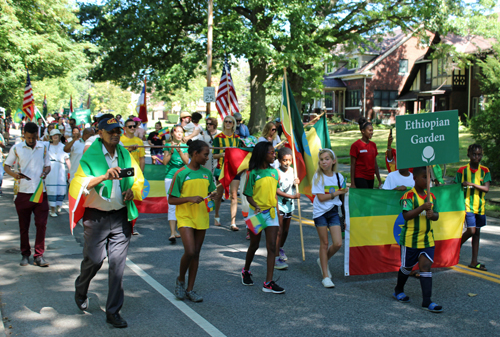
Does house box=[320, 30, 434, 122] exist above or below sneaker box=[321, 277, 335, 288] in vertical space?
above

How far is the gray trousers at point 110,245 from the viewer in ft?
15.8

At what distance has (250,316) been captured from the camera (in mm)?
5172

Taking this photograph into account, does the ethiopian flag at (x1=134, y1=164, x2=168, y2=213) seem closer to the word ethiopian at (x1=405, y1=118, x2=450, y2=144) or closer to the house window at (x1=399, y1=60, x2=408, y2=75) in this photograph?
the word ethiopian at (x1=405, y1=118, x2=450, y2=144)

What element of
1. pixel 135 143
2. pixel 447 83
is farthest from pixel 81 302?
pixel 447 83

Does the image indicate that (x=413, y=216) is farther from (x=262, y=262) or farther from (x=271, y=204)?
(x=262, y=262)

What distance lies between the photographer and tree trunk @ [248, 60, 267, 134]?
29.7m

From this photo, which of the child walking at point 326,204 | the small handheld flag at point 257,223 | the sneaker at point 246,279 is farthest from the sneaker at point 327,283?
the small handheld flag at point 257,223

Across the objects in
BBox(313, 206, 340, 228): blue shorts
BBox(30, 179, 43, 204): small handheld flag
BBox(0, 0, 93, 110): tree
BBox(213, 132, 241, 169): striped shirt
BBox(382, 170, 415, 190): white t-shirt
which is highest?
BBox(0, 0, 93, 110): tree

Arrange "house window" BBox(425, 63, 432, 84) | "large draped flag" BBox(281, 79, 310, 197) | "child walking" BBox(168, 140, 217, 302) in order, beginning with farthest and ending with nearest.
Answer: "house window" BBox(425, 63, 432, 84) < "large draped flag" BBox(281, 79, 310, 197) < "child walking" BBox(168, 140, 217, 302)

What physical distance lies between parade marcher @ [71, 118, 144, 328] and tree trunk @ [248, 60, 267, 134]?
24462mm

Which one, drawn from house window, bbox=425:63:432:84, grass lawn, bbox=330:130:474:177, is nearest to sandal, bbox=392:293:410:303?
grass lawn, bbox=330:130:474:177

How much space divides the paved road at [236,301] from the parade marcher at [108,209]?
1.47ft

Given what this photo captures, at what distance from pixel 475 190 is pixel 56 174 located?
8.24 m

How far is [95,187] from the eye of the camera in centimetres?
482
